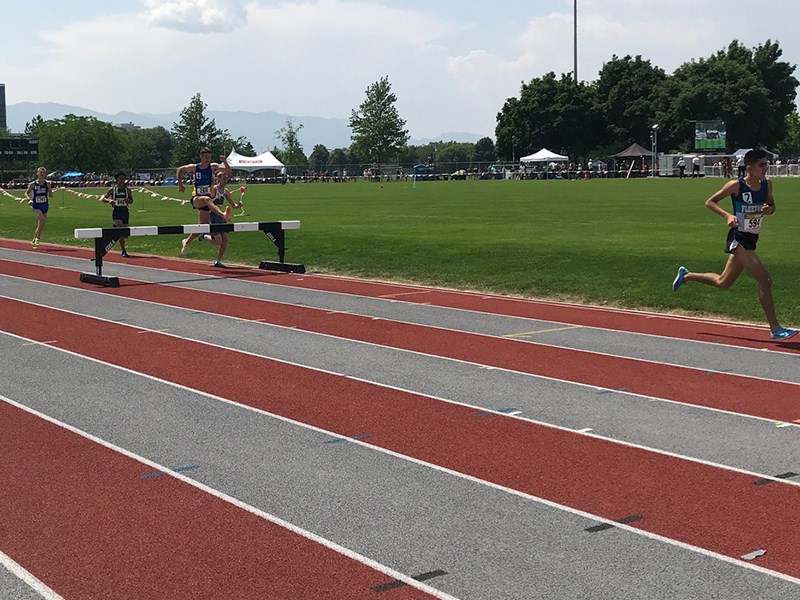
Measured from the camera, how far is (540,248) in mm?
19703

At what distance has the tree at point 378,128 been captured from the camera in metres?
136

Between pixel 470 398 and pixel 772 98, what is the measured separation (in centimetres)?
11380

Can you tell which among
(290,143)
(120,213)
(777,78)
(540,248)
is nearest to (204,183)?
(120,213)

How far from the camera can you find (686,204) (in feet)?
118

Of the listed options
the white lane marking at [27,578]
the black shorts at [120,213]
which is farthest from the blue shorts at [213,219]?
the white lane marking at [27,578]

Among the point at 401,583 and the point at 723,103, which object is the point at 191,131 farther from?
the point at 401,583

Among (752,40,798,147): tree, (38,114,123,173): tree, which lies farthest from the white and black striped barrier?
(38,114,123,173): tree

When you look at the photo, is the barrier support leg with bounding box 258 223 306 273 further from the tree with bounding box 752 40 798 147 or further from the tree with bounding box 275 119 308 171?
the tree with bounding box 275 119 308 171

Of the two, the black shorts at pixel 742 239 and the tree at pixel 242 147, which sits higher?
the tree at pixel 242 147

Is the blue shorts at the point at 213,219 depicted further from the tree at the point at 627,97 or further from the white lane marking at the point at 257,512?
the tree at the point at 627,97

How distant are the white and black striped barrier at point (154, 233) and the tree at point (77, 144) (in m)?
120

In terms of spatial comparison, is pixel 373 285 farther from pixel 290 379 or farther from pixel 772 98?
pixel 772 98

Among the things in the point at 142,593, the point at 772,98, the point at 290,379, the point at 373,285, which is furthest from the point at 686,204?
the point at 772,98

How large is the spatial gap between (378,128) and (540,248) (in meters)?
118
